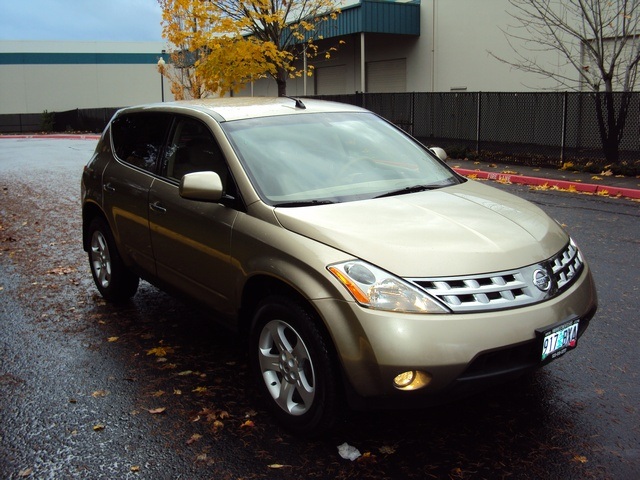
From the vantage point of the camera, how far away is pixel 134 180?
17.3 ft

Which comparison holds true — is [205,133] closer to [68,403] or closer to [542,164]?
[68,403]

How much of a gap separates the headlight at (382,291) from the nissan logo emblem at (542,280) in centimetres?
57

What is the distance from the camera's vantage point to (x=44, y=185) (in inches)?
607

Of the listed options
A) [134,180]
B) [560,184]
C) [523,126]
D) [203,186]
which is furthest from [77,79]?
[203,186]

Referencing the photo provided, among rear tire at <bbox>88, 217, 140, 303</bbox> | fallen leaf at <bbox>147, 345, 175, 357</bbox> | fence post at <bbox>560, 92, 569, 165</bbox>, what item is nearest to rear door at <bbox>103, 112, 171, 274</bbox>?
rear tire at <bbox>88, 217, 140, 303</bbox>

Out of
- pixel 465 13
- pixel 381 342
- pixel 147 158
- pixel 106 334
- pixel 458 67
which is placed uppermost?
pixel 465 13

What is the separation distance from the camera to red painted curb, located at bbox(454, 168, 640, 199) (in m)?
12.1

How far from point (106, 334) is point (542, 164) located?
43.7ft

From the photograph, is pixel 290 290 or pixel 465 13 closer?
pixel 290 290

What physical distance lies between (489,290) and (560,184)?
10968 millimetres

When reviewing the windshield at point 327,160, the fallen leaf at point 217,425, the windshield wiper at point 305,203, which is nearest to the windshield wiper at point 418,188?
the windshield at point 327,160

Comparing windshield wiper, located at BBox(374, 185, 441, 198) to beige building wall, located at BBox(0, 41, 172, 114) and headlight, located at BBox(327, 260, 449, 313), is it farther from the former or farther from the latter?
beige building wall, located at BBox(0, 41, 172, 114)

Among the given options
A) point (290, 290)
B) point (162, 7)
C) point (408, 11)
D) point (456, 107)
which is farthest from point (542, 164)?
point (162, 7)

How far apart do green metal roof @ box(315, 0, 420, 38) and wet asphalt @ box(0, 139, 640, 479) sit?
18.6 meters
